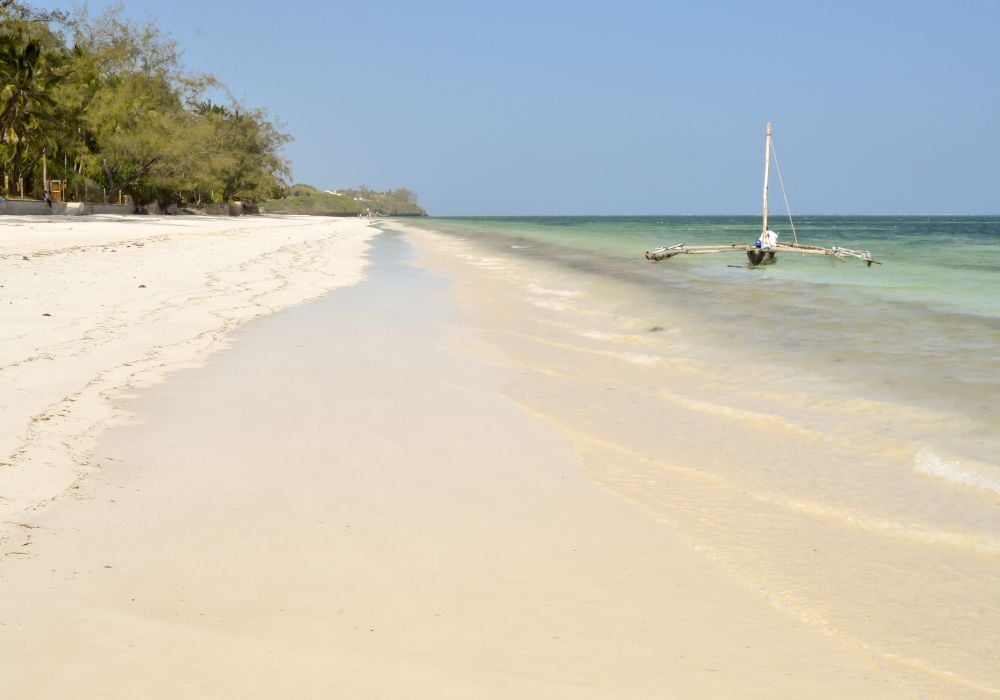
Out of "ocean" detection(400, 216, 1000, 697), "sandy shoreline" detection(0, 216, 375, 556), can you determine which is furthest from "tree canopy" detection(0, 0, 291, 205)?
"ocean" detection(400, 216, 1000, 697)

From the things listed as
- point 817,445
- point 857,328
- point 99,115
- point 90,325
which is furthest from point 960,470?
point 99,115

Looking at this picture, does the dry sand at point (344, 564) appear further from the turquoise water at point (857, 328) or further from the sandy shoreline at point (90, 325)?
the turquoise water at point (857, 328)

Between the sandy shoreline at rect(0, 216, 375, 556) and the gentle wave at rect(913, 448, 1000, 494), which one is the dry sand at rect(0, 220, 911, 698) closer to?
the sandy shoreline at rect(0, 216, 375, 556)

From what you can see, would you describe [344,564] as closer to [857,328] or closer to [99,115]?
[857,328]

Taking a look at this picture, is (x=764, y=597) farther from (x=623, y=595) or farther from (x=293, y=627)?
(x=293, y=627)

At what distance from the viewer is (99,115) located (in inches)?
1982

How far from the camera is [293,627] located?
2.90 m

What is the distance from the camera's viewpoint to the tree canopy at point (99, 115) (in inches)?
1647

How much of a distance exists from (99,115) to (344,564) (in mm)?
54717

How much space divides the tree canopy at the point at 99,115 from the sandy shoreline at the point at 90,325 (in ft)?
80.3

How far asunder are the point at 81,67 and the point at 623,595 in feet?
186

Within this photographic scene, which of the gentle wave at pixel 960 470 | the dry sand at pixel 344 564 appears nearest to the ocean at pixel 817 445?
the gentle wave at pixel 960 470

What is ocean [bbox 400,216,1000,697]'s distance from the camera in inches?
129

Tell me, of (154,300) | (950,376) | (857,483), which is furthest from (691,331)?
(154,300)
